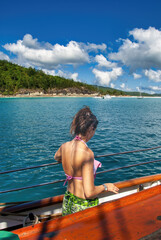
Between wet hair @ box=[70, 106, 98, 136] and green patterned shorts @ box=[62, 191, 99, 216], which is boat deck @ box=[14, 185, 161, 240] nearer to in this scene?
green patterned shorts @ box=[62, 191, 99, 216]

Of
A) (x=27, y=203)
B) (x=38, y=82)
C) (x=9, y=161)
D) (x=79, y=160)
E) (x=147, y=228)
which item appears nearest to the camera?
(x=147, y=228)

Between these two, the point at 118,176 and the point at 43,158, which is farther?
the point at 43,158

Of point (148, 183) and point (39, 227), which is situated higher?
point (39, 227)

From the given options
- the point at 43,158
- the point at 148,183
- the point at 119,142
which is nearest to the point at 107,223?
the point at 148,183

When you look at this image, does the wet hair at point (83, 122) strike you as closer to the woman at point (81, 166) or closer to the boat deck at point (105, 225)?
the woman at point (81, 166)

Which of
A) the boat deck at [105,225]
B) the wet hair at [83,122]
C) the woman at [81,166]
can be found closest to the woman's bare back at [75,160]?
the woman at [81,166]

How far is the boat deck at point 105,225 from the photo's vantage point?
1681mm

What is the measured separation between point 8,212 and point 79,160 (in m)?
1.84

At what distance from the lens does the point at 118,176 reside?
356 inches

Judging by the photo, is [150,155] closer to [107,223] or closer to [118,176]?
[118,176]

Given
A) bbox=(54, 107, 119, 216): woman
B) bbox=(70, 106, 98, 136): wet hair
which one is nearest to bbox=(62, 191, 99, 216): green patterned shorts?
bbox=(54, 107, 119, 216): woman

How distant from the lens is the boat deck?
168 cm

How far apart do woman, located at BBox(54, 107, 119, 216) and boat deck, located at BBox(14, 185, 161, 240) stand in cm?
20

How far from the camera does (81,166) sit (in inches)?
74.2
